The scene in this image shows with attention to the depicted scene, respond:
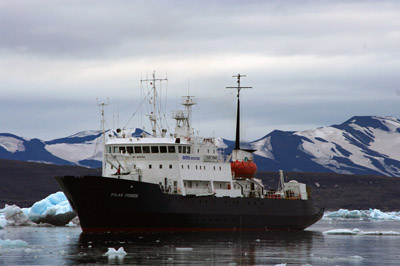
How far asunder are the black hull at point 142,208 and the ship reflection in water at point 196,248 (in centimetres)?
86

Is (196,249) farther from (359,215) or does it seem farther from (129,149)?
(359,215)

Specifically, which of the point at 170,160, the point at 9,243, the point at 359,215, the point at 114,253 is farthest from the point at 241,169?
the point at 359,215

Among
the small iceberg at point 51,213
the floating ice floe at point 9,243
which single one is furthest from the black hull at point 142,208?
the small iceberg at point 51,213

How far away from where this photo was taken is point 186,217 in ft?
159

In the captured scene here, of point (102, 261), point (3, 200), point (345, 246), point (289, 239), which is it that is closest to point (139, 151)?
point (289, 239)

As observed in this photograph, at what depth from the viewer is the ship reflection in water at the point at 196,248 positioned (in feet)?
109

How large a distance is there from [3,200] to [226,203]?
57.5 m

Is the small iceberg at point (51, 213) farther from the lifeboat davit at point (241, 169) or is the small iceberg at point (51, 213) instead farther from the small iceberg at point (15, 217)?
the lifeboat davit at point (241, 169)

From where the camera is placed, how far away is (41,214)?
62969 mm

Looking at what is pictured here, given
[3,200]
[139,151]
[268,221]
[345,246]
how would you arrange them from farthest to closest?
1. [3,200]
2. [268,221]
3. [139,151]
4. [345,246]

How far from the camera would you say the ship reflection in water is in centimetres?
3331

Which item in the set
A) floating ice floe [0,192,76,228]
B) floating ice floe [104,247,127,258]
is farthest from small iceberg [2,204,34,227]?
floating ice floe [104,247,127,258]

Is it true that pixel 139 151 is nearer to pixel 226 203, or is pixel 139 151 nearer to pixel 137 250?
pixel 226 203

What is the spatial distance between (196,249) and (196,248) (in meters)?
0.50
